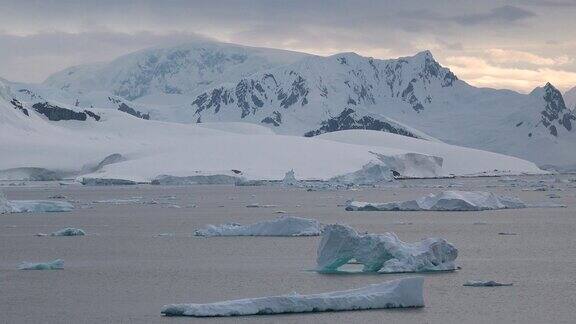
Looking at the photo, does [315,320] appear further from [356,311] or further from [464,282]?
[464,282]

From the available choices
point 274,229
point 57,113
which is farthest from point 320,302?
point 57,113

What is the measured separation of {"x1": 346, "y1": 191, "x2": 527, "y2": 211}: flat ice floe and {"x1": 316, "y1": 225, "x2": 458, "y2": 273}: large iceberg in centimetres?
2691

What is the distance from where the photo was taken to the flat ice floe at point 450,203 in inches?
2258

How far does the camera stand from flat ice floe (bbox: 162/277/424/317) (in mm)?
23641

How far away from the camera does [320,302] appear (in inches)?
941

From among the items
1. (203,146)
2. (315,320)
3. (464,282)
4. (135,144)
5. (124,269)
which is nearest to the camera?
(315,320)

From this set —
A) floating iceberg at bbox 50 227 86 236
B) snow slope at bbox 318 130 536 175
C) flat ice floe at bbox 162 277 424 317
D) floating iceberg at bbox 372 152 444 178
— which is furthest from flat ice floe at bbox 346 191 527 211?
snow slope at bbox 318 130 536 175

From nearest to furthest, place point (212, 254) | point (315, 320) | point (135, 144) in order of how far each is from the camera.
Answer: point (315, 320) < point (212, 254) < point (135, 144)

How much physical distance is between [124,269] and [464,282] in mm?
9489

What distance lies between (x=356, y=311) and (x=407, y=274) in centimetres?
538

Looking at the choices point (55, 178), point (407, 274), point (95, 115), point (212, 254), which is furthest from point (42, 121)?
point (407, 274)

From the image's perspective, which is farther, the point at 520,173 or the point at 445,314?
the point at 520,173

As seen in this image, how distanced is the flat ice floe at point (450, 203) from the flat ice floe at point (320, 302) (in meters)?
32.4

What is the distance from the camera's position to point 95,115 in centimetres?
15550
